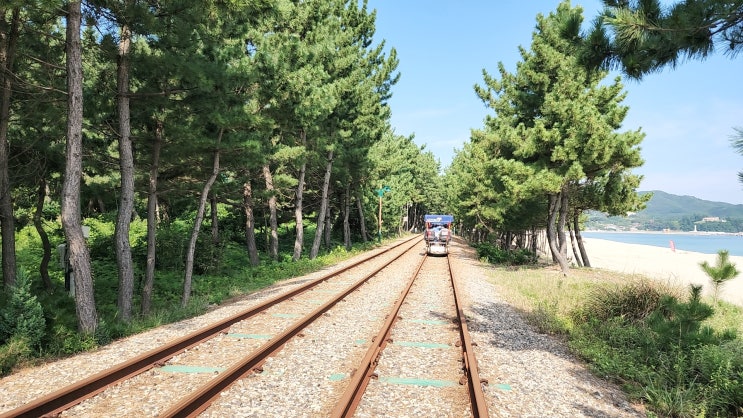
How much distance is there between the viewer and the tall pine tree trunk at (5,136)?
8.23 meters

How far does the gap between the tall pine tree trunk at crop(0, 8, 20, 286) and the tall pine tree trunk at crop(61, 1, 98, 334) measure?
1.67 m

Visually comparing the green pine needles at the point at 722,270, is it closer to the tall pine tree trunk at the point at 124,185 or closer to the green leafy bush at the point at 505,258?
the tall pine tree trunk at the point at 124,185

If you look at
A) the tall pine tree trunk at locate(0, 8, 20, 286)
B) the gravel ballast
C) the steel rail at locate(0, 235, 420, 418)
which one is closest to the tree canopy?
the gravel ballast

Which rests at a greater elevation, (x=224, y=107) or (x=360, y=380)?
(x=224, y=107)

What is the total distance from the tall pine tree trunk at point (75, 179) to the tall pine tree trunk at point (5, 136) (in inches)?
65.8

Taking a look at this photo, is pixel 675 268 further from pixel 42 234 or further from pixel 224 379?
pixel 42 234

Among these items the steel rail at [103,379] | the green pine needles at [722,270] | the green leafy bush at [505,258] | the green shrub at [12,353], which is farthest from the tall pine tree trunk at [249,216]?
the green pine needles at [722,270]

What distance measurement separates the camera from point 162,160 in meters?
11.8

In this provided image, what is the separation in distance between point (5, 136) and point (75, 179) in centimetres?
341

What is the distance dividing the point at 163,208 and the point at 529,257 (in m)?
23.7

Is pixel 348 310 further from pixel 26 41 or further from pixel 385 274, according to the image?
pixel 26 41

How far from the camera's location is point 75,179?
735cm

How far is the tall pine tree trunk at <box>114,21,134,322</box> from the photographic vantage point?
9.04 meters

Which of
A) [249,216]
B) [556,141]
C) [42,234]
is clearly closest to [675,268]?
[556,141]
